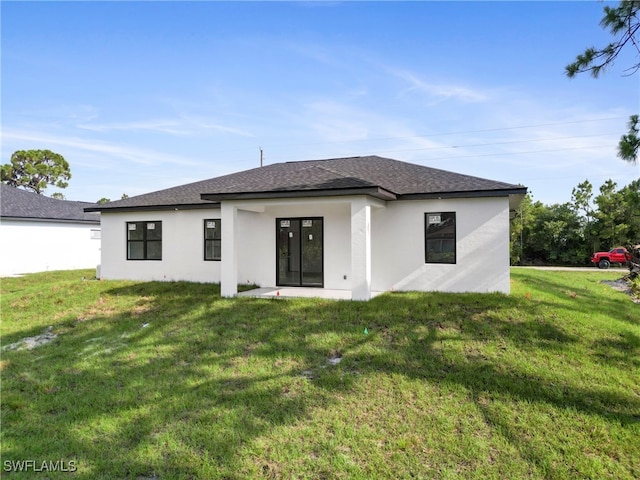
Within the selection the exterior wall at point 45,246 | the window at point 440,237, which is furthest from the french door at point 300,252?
the exterior wall at point 45,246

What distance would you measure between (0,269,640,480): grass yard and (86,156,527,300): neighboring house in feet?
5.62

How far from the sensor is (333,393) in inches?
207

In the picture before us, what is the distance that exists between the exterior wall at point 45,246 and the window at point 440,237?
20.6 meters

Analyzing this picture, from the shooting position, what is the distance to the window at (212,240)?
536 inches

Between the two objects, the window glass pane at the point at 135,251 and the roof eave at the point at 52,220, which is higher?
the roof eave at the point at 52,220

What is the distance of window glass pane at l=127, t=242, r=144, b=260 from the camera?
575 inches

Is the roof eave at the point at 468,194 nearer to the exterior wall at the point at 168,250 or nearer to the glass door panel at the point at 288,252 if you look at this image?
the glass door panel at the point at 288,252

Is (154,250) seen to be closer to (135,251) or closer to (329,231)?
(135,251)

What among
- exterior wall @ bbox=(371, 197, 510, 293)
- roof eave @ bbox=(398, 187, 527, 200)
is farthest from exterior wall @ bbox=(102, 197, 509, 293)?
roof eave @ bbox=(398, 187, 527, 200)

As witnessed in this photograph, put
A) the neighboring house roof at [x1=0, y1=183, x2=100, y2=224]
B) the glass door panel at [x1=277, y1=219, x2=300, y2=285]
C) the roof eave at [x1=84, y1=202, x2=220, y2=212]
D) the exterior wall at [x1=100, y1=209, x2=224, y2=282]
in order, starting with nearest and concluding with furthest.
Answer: the glass door panel at [x1=277, y1=219, x2=300, y2=285]
the roof eave at [x1=84, y1=202, x2=220, y2=212]
the exterior wall at [x1=100, y1=209, x2=224, y2=282]
the neighboring house roof at [x1=0, y1=183, x2=100, y2=224]

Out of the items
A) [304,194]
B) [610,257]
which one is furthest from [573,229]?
[304,194]

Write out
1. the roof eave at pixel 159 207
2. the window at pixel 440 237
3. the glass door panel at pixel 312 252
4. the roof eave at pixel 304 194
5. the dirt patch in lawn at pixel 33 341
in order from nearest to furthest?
the dirt patch in lawn at pixel 33 341, the roof eave at pixel 304 194, the window at pixel 440 237, the glass door panel at pixel 312 252, the roof eave at pixel 159 207
